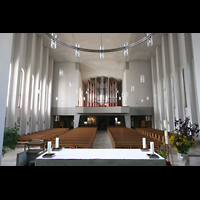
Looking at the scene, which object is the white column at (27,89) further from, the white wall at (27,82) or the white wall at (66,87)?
the white wall at (66,87)

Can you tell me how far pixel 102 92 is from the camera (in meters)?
21.0

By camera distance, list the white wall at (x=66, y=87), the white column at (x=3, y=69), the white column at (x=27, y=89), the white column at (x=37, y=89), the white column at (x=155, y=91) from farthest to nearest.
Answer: the white wall at (x=66, y=87) < the white column at (x=155, y=91) < the white column at (x=37, y=89) < the white column at (x=27, y=89) < the white column at (x=3, y=69)

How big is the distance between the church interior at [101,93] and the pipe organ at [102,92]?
140 mm

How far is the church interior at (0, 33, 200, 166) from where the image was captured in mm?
2713

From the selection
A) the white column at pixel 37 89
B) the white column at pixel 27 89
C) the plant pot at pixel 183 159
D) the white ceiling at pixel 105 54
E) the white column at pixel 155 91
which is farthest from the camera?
the white column at pixel 155 91

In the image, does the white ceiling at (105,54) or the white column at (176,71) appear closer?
the white column at (176,71)

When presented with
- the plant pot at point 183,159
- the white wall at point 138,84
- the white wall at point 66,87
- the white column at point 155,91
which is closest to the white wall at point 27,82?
the white wall at point 66,87

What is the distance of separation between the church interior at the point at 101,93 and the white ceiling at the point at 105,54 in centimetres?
8

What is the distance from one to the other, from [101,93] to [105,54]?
703cm

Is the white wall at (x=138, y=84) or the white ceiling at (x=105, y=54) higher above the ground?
the white ceiling at (x=105, y=54)

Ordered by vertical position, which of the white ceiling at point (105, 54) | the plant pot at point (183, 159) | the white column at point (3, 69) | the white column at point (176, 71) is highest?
the white ceiling at point (105, 54)

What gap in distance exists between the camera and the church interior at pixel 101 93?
8.90 feet
